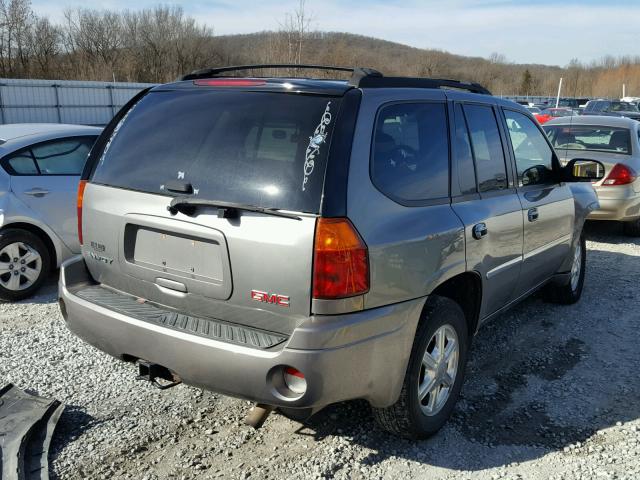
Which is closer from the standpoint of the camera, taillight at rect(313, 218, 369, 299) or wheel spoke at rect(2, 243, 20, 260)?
taillight at rect(313, 218, 369, 299)

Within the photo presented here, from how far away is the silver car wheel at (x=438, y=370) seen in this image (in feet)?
10.5

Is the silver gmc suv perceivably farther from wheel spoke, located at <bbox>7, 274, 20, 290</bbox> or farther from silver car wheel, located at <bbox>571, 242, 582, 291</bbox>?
wheel spoke, located at <bbox>7, 274, 20, 290</bbox>

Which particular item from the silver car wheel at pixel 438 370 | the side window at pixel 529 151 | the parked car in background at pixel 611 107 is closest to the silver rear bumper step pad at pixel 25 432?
the silver car wheel at pixel 438 370

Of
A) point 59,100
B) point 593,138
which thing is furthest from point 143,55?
point 593,138

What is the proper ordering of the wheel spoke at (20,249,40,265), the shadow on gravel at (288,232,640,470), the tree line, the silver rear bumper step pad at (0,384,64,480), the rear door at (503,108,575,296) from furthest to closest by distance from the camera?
the tree line
the wheel spoke at (20,249,40,265)
the rear door at (503,108,575,296)
the shadow on gravel at (288,232,640,470)
the silver rear bumper step pad at (0,384,64,480)

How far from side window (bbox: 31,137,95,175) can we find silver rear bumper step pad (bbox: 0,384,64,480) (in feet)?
8.85

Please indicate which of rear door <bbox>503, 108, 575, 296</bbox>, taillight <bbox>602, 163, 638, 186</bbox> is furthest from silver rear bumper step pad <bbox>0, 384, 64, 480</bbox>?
taillight <bbox>602, 163, 638, 186</bbox>

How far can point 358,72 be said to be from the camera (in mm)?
3008

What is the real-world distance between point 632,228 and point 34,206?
770 cm

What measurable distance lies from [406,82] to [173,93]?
1271 millimetres

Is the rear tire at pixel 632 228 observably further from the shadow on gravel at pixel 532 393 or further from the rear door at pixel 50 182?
the rear door at pixel 50 182

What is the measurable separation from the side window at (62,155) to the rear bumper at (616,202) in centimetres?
631

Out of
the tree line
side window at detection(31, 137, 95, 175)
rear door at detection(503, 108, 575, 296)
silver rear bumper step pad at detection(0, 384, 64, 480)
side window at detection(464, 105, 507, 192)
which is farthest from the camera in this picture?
the tree line

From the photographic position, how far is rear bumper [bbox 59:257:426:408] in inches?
99.7
